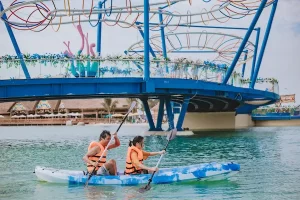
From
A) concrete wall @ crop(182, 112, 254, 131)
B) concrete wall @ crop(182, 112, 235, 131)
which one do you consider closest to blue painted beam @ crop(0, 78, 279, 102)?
concrete wall @ crop(182, 112, 254, 131)

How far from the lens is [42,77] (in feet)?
141

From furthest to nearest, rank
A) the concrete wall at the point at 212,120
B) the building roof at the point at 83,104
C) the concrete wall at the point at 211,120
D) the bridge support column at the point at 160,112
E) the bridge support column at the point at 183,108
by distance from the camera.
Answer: the building roof at the point at 83,104
the concrete wall at the point at 212,120
the concrete wall at the point at 211,120
the bridge support column at the point at 160,112
the bridge support column at the point at 183,108

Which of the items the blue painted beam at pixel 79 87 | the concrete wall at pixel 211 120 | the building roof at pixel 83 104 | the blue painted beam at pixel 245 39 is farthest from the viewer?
the building roof at pixel 83 104

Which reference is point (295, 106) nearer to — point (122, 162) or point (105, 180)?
point (122, 162)

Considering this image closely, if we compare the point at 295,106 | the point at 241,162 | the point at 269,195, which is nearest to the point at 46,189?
the point at 269,195

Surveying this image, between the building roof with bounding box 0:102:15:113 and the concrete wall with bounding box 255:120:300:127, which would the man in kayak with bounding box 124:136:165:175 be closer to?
the concrete wall with bounding box 255:120:300:127

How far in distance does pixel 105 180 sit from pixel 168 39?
5801 centimetres

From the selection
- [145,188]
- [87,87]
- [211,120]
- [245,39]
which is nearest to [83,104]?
[211,120]

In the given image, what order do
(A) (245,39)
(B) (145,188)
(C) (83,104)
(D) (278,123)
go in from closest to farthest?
(B) (145,188), (A) (245,39), (D) (278,123), (C) (83,104)

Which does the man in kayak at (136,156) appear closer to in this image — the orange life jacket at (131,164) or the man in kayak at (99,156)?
the orange life jacket at (131,164)

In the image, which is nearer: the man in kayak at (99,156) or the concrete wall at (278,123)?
the man in kayak at (99,156)

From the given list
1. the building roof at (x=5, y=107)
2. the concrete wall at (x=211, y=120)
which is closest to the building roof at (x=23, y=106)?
the building roof at (x=5, y=107)

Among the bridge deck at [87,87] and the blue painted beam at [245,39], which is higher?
the blue painted beam at [245,39]

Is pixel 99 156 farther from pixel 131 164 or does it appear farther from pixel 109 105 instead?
pixel 109 105
